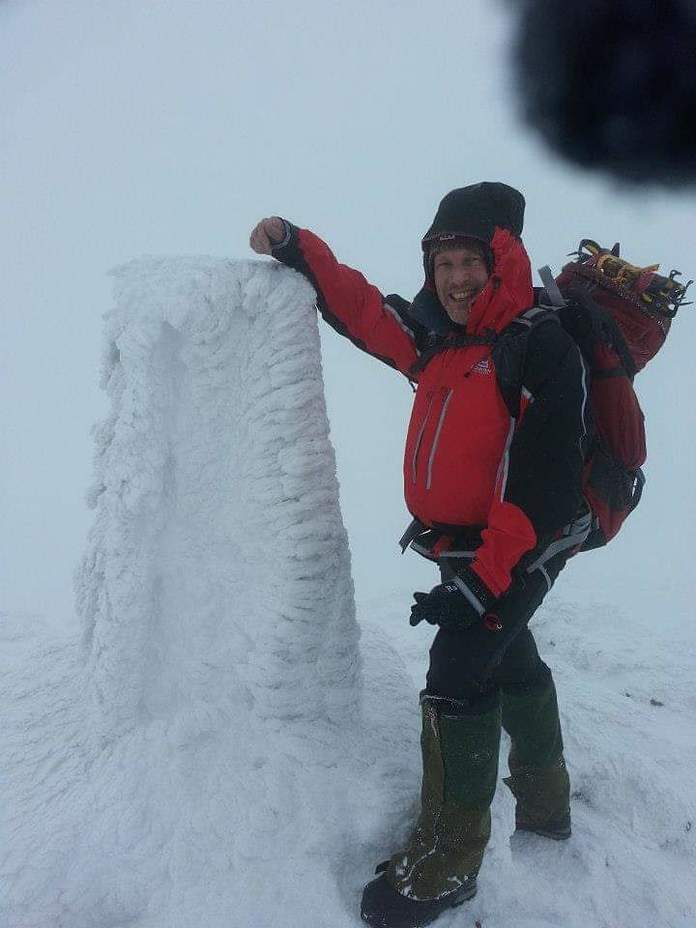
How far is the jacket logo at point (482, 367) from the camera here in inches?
68.4

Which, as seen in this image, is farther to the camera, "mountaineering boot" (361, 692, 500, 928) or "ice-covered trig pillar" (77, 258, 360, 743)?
"ice-covered trig pillar" (77, 258, 360, 743)

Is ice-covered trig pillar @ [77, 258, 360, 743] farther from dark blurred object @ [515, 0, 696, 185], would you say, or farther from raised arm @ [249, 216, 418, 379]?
dark blurred object @ [515, 0, 696, 185]

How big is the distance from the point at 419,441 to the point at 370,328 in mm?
516

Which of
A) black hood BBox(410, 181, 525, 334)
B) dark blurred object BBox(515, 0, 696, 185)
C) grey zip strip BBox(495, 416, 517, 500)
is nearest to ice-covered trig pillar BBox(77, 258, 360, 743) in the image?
black hood BBox(410, 181, 525, 334)

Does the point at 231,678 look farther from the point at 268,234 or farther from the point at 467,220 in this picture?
the point at 467,220

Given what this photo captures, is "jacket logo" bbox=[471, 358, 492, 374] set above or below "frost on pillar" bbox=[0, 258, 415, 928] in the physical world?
above

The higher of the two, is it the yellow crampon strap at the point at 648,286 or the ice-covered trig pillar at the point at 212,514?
the yellow crampon strap at the point at 648,286

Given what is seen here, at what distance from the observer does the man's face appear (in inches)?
75.2

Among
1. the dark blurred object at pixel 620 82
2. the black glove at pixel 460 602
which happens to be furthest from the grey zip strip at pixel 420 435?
the dark blurred object at pixel 620 82

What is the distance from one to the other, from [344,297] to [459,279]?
1.30ft

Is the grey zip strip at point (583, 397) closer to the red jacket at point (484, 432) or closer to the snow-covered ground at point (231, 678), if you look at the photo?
the red jacket at point (484, 432)

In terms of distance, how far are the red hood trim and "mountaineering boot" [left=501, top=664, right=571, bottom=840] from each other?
4.13 feet

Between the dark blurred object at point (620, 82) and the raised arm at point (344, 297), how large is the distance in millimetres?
15246

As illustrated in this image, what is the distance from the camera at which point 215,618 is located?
187cm
